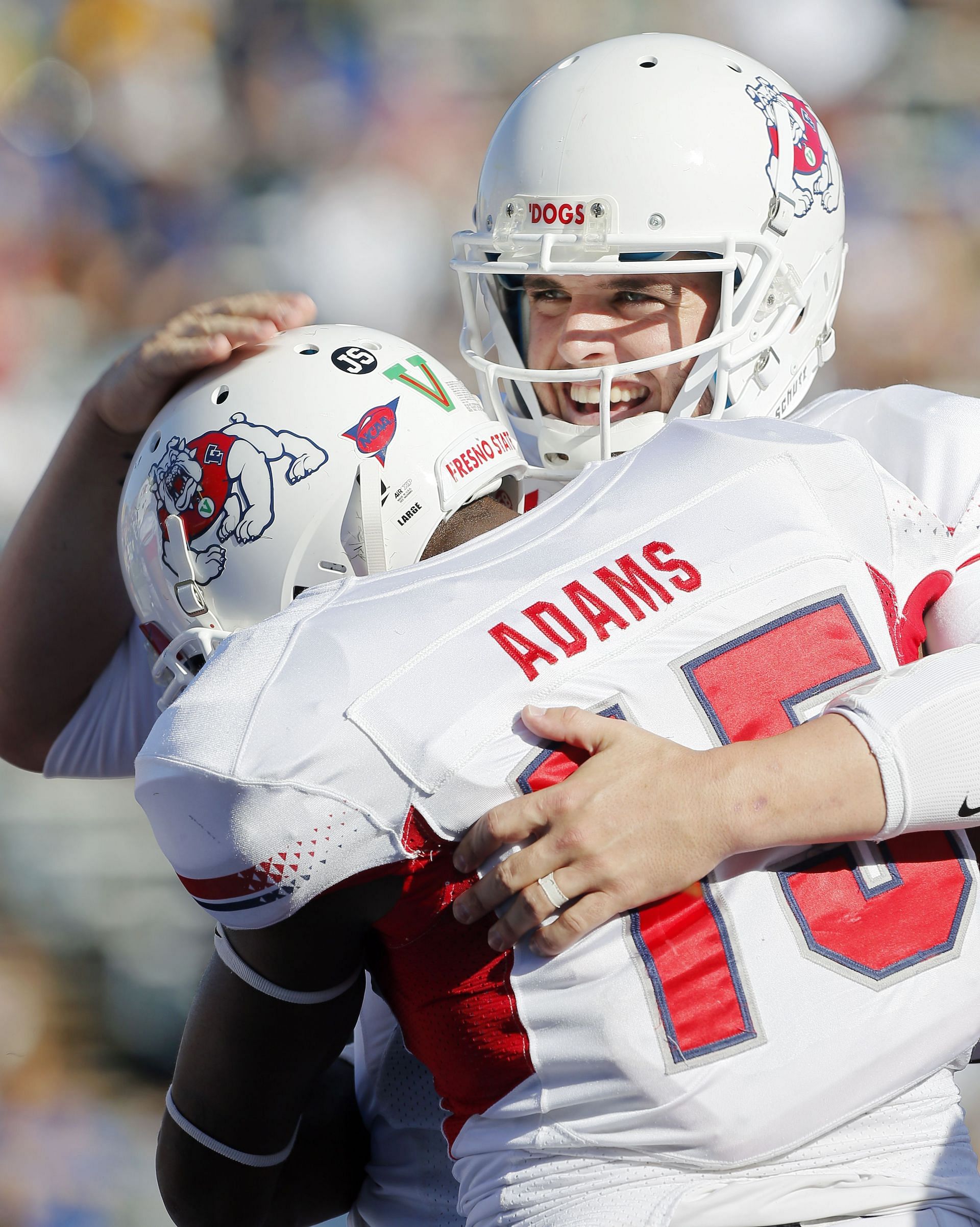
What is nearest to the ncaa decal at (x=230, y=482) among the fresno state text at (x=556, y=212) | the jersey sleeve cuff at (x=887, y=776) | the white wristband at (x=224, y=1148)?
the white wristband at (x=224, y=1148)

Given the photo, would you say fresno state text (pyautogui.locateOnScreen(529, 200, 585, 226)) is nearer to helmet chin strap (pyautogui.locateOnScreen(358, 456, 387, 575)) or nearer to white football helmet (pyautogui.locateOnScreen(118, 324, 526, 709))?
white football helmet (pyautogui.locateOnScreen(118, 324, 526, 709))

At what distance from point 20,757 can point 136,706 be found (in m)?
0.24

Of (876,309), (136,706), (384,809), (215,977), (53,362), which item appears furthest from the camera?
(876,309)

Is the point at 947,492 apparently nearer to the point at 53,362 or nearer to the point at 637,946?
the point at 637,946

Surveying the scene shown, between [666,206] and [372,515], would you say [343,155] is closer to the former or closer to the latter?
[666,206]

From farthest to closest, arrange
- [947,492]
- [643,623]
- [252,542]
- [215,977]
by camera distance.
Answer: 1. [947,492]
2. [252,542]
3. [215,977]
4. [643,623]

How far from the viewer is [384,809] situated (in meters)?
1.09

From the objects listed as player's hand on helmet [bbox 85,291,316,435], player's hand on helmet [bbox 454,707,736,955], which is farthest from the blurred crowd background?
player's hand on helmet [bbox 454,707,736,955]

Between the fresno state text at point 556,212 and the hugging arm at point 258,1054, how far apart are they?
1.38 meters

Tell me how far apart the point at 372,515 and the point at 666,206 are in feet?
3.15

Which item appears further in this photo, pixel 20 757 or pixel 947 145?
Result: pixel 947 145

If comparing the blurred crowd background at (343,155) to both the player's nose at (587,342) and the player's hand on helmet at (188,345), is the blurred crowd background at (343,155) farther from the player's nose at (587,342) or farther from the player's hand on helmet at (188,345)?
the player's hand on helmet at (188,345)

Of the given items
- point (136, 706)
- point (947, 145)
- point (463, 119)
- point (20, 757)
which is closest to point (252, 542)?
point (136, 706)

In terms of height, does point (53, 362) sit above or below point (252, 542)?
below
